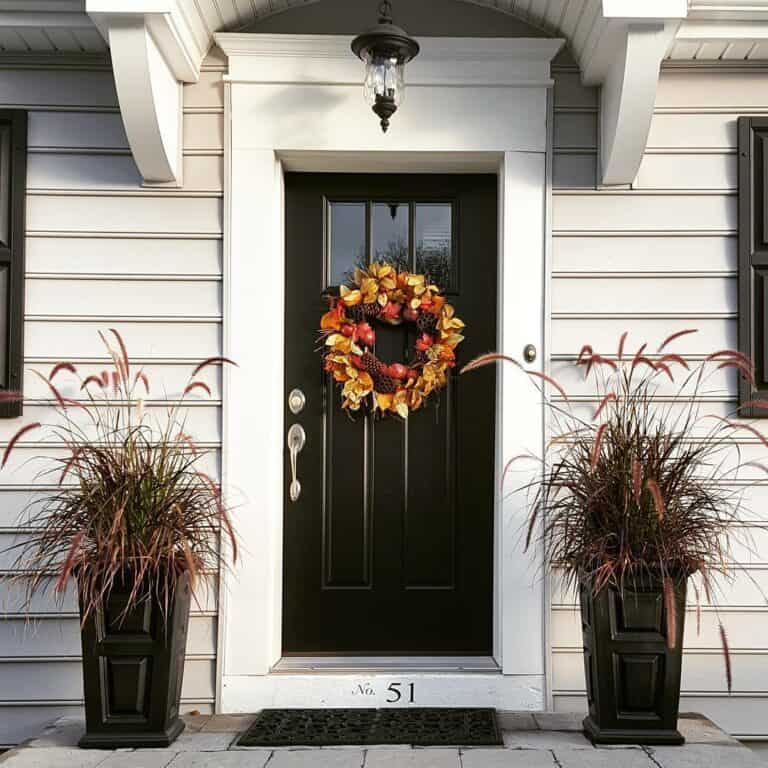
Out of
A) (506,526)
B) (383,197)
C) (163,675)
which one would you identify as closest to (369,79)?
(383,197)

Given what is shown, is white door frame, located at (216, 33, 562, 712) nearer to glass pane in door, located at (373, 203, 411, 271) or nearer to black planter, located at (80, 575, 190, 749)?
glass pane in door, located at (373, 203, 411, 271)

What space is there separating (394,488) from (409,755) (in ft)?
3.28

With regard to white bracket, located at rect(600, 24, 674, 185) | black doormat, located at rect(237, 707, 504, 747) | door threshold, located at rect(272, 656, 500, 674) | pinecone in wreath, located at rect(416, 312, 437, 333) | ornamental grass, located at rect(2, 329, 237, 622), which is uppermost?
white bracket, located at rect(600, 24, 674, 185)

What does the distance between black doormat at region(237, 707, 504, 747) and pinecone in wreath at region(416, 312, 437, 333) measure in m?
1.30

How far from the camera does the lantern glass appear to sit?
113 inches

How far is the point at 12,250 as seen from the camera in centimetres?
312

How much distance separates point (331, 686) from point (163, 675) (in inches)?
25.1

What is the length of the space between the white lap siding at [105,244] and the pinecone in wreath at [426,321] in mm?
702

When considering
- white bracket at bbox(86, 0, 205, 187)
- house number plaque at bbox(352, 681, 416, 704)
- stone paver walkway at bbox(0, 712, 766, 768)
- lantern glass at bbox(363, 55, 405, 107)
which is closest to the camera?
stone paver walkway at bbox(0, 712, 766, 768)

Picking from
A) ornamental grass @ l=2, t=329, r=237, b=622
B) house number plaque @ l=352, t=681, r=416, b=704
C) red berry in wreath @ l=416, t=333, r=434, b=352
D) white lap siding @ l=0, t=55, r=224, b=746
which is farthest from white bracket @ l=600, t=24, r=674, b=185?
house number plaque @ l=352, t=681, r=416, b=704

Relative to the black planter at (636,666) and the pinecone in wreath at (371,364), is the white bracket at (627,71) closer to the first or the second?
the pinecone in wreath at (371,364)

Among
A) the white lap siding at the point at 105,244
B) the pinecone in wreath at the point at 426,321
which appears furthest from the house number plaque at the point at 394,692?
the pinecone in wreath at the point at 426,321

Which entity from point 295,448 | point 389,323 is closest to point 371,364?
point 389,323

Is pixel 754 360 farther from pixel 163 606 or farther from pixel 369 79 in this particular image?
pixel 163 606
